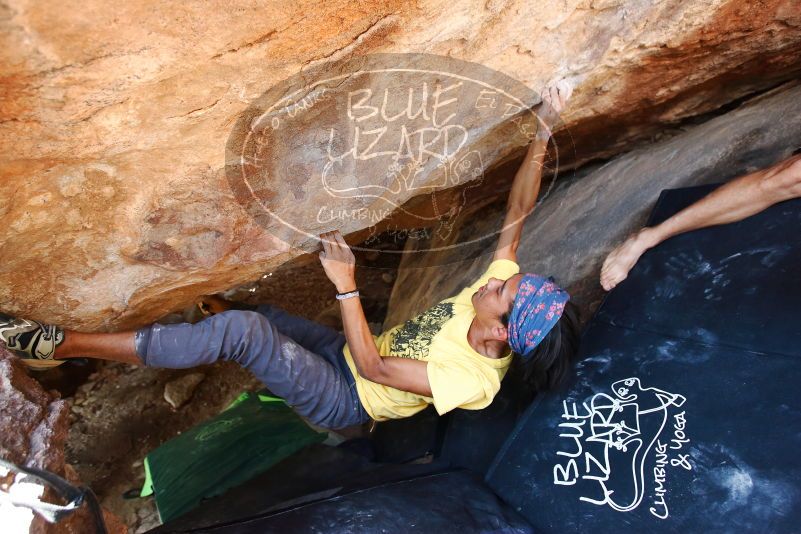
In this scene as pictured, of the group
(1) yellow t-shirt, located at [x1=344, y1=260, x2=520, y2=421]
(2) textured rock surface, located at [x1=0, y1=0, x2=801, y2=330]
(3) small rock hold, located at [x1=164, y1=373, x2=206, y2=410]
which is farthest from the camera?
(3) small rock hold, located at [x1=164, y1=373, x2=206, y2=410]

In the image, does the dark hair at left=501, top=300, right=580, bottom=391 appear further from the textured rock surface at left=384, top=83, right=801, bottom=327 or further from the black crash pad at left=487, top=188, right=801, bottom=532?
the textured rock surface at left=384, top=83, right=801, bottom=327

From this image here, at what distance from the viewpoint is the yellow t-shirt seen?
185cm

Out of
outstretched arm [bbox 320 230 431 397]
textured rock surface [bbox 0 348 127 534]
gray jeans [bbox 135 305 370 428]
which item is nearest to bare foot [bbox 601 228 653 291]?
outstretched arm [bbox 320 230 431 397]

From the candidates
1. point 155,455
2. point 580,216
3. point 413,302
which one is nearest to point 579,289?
point 580,216

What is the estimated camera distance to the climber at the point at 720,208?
1.79m

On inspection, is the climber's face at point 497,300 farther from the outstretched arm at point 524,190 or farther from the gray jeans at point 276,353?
the gray jeans at point 276,353

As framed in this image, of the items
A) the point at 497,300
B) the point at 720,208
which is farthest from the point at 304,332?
the point at 720,208

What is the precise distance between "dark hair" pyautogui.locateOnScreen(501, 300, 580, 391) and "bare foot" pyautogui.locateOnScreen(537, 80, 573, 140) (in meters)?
0.60

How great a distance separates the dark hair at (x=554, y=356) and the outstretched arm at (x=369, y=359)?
31 centimetres

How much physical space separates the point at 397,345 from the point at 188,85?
1.06 m

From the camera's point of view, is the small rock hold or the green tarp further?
the small rock hold

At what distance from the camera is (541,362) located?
1797 mm

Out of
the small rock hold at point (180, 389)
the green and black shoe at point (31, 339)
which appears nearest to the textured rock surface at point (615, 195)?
the small rock hold at point (180, 389)

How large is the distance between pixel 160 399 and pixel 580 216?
6.41 feet
